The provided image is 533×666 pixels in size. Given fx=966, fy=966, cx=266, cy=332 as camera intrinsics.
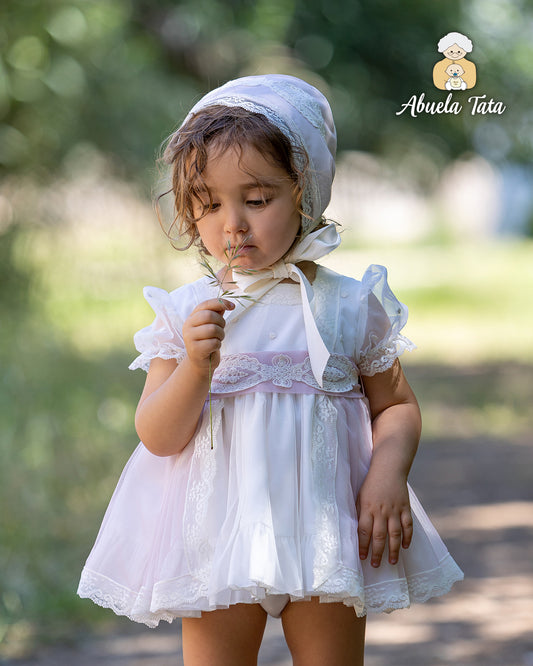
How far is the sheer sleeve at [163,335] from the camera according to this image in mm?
1872

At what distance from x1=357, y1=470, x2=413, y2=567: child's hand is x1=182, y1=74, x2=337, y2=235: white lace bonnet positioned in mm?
518

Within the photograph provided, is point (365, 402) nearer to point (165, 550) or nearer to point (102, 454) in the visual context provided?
point (165, 550)

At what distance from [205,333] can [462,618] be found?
2421 mm

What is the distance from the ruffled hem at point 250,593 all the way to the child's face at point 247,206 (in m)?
0.60

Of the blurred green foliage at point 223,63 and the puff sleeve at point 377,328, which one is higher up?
the blurred green foliage at point 223,63

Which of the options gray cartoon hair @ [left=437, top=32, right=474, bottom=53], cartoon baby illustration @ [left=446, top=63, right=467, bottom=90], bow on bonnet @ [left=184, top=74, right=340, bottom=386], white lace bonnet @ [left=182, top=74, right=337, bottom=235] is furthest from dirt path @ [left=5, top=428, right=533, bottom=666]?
gray cartoon hair @ [left=437, top=32, right=474, bottom=53]

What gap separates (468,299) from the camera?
14.9m

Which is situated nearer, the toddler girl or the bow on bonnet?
the toddler girl

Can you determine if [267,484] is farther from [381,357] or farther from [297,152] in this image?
[297,152]

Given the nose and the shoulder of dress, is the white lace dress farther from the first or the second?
the nose

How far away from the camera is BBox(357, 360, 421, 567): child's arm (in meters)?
1.77

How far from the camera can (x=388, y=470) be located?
181 centimetres

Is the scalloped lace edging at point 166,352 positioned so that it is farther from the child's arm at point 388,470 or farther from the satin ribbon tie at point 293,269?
the child's arm at point 388,470
